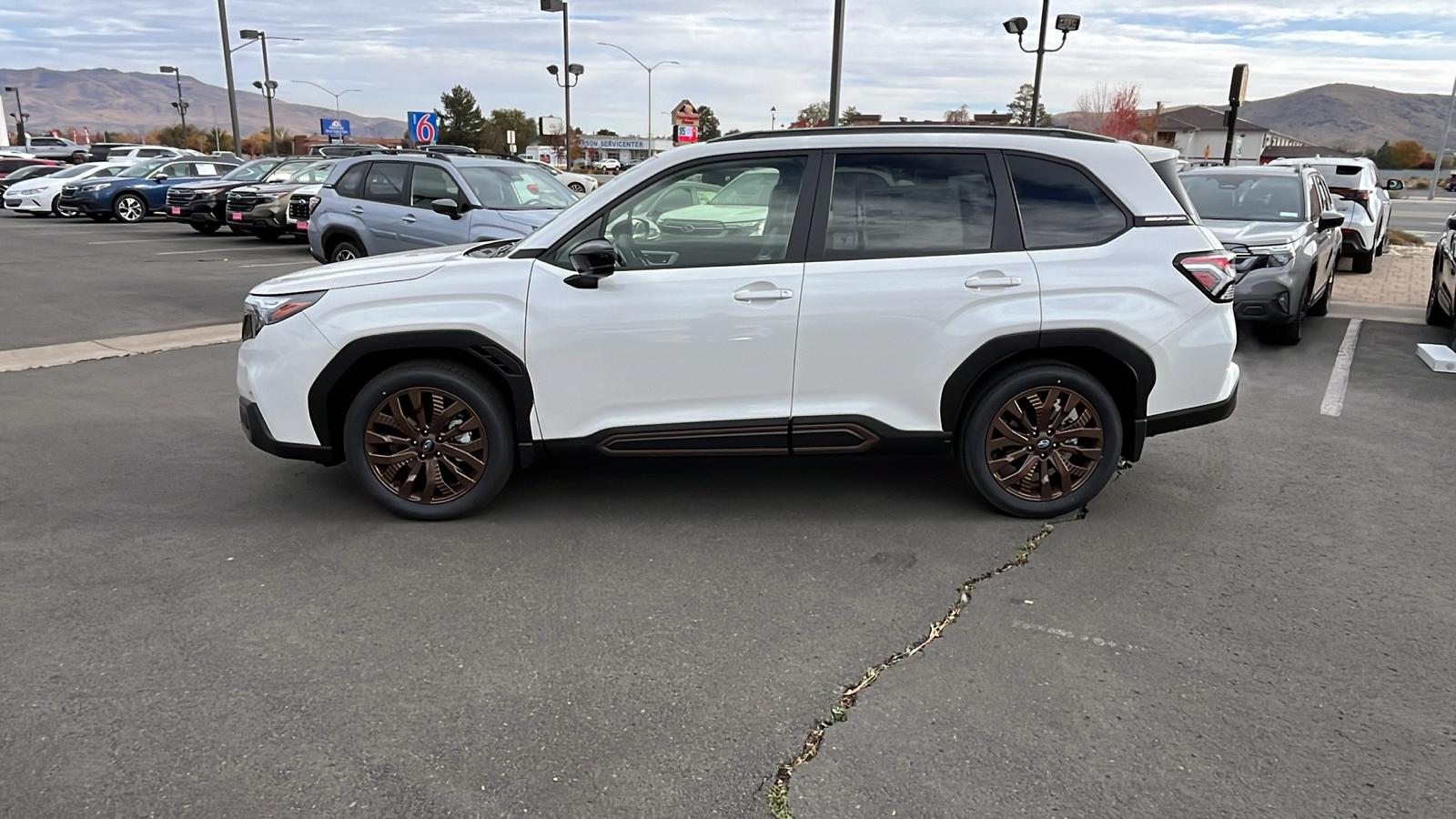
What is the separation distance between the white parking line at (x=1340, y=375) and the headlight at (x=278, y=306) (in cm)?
650

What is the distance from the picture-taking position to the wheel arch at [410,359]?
4.45m

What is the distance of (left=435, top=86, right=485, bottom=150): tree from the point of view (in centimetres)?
9344

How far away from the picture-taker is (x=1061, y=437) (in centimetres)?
469

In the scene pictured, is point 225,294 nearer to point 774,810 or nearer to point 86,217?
point 774,810

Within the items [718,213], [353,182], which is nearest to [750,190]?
[718,213]

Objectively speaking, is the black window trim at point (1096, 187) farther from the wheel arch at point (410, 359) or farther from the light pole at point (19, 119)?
the light pole at point (19, 119)

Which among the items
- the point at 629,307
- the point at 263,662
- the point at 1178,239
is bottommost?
the point at 263,662

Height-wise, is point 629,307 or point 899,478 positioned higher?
point 629,307

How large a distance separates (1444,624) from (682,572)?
2.92m

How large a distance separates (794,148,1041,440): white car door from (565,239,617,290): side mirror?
88 centimetres

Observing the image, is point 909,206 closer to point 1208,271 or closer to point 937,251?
point 937,251

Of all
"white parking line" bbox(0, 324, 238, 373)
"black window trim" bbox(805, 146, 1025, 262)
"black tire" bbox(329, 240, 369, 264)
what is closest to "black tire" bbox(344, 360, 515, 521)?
"black window trim" bbox(805, 146, 1025, 262)

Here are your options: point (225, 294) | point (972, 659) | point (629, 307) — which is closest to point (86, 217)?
point (225, 294)

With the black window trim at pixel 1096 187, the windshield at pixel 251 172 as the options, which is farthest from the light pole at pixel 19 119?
the black window trim at pixel 1096 187
